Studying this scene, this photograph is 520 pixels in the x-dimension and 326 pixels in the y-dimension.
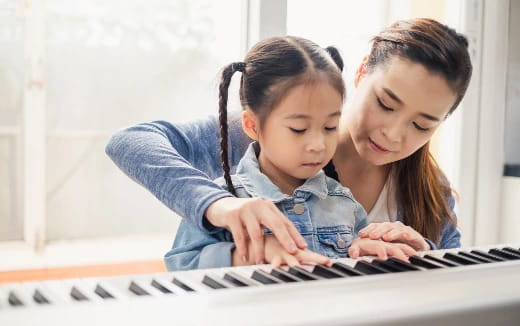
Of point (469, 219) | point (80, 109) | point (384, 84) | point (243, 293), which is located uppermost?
point (384, 84)

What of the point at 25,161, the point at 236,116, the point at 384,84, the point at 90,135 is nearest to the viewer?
the point at 384,84

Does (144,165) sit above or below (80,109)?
above

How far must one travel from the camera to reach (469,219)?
8.02 ft

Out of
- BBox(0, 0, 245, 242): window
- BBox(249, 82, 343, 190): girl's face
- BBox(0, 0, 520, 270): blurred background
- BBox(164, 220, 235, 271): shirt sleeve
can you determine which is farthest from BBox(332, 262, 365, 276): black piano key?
BBox(0, 0, 245, 242): window

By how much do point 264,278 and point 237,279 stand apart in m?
0.03

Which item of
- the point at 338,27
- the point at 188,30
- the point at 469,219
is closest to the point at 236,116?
the point at 338,27

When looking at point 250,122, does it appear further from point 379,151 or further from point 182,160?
point 379,151

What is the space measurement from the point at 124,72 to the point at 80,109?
29 centimetres

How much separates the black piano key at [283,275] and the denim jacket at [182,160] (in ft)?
0.72

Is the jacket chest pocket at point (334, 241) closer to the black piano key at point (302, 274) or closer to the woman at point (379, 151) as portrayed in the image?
the woman at point (379, 151)

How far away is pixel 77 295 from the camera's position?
58cm

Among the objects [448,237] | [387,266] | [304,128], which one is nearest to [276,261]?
[387,266]

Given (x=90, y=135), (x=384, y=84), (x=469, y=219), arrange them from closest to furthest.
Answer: (x=384, y=84), (x=469, y=219), (x=90, y=135)

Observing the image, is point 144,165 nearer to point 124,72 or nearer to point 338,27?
point 338,27
